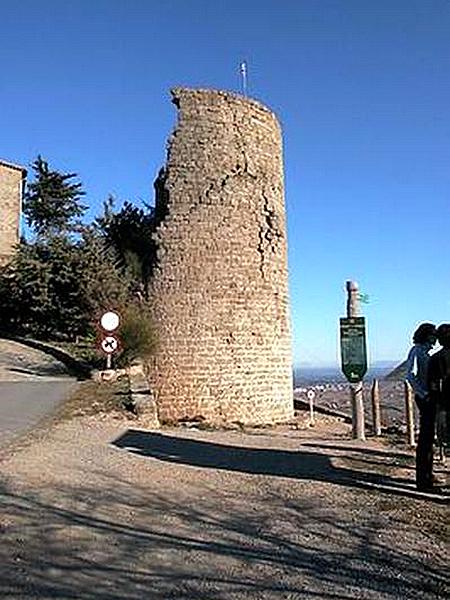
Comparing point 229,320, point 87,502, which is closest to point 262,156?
point 229,320

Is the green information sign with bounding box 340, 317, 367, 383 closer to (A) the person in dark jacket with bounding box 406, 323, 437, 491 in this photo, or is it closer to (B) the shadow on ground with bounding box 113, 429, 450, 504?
(B) the shadow on ground with bounding box 113, 429, 450, 504

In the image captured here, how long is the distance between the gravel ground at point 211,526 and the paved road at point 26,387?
1751 mm

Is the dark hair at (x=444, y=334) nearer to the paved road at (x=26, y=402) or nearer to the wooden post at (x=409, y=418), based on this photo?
the wooden post at (x=409, y=418)

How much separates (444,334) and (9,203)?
36811 mm

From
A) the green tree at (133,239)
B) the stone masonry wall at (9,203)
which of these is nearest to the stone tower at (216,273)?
the green tree at (133,239)

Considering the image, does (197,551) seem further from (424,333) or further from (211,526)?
(424,333)

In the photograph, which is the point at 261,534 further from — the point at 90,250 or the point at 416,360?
the point at 90,250

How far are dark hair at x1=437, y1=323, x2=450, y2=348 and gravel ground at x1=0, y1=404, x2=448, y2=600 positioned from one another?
149 centimetres

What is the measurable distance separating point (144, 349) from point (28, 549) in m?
14.0

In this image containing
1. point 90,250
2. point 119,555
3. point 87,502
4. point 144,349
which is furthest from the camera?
point 90,250

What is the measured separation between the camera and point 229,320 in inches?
802

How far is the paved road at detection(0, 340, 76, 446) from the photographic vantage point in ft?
35.8

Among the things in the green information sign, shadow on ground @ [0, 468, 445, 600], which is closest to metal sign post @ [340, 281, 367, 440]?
the green information sign

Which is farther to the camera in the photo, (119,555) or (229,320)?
(229,320)
